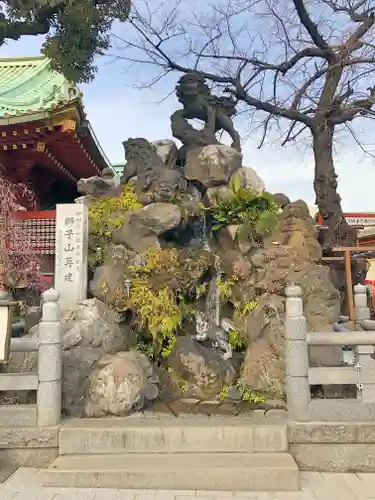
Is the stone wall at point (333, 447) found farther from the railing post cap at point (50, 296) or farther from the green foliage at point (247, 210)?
the green foliage at point (247, 210)

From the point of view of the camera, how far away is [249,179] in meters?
8.60

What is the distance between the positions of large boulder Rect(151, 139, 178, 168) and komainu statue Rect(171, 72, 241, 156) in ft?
0.95

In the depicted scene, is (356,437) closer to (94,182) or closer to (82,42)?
(94,182)

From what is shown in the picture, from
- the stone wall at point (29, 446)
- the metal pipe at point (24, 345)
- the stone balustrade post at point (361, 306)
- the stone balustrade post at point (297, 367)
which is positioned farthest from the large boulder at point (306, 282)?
the stone wall at point (29, 446)

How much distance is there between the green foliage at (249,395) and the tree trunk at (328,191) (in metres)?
5.87

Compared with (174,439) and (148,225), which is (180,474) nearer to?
(174,439)

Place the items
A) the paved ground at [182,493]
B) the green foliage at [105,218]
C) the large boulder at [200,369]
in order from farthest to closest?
the green foliage at [105,218] → the large boulder at [200,369] → the paved ground at [182,493]

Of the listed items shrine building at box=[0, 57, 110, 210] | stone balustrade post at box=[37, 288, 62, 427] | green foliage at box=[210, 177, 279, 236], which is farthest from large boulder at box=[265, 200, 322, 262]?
shrine building at box=[0, 57, 110, 210]

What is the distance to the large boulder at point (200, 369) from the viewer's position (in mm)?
6023

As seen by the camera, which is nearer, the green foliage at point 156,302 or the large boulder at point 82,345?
the large boulder at point 82,345

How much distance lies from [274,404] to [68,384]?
2.54 meters

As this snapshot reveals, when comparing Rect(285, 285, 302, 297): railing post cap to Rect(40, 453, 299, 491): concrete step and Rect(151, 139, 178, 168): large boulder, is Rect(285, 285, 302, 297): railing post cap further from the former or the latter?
Rect(151, 139, 178, 168): large boulder

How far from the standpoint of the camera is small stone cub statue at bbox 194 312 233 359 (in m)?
6.95

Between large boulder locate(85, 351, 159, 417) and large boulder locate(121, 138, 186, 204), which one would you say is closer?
large boulder locate(85, 351, 159, 417)
